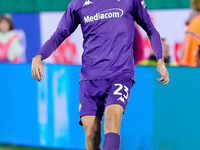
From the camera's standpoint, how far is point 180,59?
8562mm

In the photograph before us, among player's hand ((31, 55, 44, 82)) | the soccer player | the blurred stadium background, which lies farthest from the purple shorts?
the blurred stadium background

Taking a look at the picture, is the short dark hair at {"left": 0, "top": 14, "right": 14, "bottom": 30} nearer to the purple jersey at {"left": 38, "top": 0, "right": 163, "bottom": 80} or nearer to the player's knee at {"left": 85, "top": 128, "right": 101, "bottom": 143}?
the purple jersey at {"left": 38, "top": 0, "right": 163, "bottom": 80}

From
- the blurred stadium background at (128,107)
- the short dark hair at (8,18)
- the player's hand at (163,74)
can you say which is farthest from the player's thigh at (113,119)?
the short dark hair at (8,18)

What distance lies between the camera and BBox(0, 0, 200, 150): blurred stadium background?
5.78m

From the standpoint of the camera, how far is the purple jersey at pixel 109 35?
15.1 feet

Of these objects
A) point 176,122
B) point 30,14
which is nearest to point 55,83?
point 176,122

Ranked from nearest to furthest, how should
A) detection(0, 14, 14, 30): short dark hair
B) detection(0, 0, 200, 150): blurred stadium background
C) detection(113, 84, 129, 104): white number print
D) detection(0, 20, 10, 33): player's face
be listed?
detection(113, 84, 129, 104): white number print
detection(0, 0, 200, 150): blurred stadium background
detection(0, 20, 10, 33): player's face
detection(0, 14, 14, 30): short dark hair

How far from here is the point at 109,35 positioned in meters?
4.62

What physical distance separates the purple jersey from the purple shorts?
47 mm

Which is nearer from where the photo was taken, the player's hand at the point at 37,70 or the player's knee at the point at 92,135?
the player's hand at the point at 37,70

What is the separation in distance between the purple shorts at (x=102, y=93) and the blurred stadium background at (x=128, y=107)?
4.19 ft

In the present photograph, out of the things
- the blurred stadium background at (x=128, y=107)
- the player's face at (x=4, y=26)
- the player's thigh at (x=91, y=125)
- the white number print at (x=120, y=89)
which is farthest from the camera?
the player's face at (x=4, y=26)

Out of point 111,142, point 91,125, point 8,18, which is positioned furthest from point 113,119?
point 8,18

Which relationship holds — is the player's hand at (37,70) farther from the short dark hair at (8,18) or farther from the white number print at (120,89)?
the short dark hair at (8,18)
